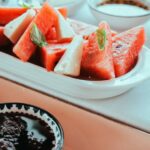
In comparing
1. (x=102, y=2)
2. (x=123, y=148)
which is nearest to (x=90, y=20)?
(x=102, y=2)

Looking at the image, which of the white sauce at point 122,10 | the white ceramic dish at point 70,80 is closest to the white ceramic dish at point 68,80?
the white ceramic dish at point 70,80

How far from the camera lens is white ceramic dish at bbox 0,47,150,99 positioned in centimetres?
96

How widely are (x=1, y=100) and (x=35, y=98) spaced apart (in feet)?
0.26

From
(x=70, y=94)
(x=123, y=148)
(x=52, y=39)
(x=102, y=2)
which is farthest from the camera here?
(x=102, y=2)

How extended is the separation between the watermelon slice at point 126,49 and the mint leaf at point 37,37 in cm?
18

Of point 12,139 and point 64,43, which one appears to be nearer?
point 12,139

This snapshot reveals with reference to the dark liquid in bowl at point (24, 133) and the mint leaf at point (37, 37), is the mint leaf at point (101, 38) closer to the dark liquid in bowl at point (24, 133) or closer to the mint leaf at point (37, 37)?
the mint leaf at point (37, 37)

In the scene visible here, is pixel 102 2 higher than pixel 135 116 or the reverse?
higher

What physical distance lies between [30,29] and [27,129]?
31 centimetres

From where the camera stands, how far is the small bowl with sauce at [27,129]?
0.77 metres

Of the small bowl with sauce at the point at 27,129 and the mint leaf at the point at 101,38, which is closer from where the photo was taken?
the small bowl with sauce at the point at 27,129

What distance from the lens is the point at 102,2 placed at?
1.38 m

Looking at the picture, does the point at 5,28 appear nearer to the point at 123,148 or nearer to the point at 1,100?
the point at 1,100

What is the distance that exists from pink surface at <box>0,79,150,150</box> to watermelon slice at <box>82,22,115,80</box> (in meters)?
0.10
